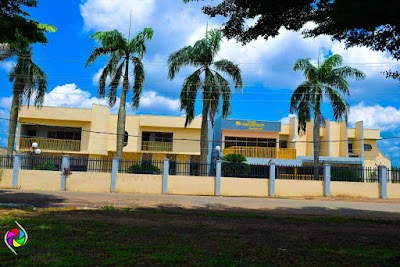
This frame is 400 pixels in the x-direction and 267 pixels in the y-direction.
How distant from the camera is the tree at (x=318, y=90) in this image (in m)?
26.8

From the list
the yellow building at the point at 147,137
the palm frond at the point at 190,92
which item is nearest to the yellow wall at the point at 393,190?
the yellow building at the point at 147,137

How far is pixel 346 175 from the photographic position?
80.9 ft

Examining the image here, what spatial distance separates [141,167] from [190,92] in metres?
5.61

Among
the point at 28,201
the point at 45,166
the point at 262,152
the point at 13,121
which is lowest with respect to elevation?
the point at 28,201

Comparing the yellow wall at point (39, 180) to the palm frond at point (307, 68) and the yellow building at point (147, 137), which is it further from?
the palm frond at point (307, 68)

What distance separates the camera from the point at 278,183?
23.7 m

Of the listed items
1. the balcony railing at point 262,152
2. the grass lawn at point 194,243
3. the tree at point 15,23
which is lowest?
the grass lawn at point 194,243

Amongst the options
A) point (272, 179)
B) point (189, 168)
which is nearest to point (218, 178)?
point (189, 168)

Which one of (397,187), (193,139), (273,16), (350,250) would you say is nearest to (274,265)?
(350,250)

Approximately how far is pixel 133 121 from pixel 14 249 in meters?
30.6

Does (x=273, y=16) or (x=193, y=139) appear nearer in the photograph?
(x=273, y=16)

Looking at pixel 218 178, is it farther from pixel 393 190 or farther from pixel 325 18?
pixel 325 18

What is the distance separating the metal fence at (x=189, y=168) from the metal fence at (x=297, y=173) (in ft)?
13.9

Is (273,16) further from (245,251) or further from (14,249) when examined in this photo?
(14,249)
